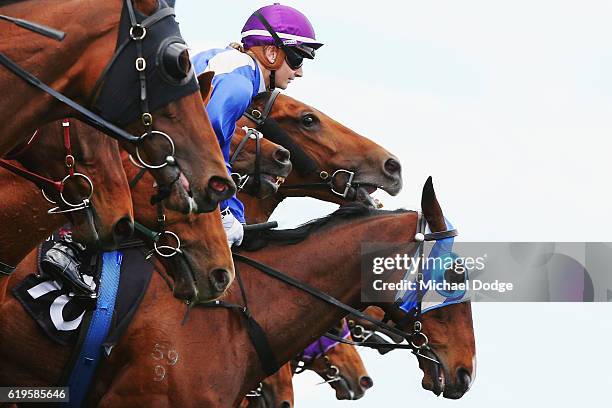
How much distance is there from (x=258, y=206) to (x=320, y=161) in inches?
19.1

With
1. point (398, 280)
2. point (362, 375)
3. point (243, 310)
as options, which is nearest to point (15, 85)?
point (243, 310)

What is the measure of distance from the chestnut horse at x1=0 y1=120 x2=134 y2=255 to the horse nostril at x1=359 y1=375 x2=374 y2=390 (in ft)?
18.1

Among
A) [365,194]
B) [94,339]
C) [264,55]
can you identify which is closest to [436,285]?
[365,194]

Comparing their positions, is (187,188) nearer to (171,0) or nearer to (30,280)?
(171,0)

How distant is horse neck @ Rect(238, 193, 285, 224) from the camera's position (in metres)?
7.74

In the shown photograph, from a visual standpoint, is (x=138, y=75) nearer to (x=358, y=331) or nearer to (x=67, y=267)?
(x=67, y=267)

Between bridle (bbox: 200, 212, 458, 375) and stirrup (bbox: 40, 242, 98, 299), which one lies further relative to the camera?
bridle (bbox: 200, 212, 458, 375)

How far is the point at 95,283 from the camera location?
19.4 ft

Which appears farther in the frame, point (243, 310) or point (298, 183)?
point (298, 183)

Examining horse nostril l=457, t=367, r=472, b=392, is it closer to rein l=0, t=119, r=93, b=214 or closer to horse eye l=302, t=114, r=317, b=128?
horse eye l=302, t=114, r=317, b=128

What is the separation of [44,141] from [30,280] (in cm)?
148

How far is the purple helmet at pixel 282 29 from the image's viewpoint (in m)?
7.41

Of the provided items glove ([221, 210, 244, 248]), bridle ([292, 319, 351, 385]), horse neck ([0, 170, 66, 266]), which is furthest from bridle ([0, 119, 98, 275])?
bridle ([292, 319, 351, 385])

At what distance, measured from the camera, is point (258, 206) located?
7.86 m
